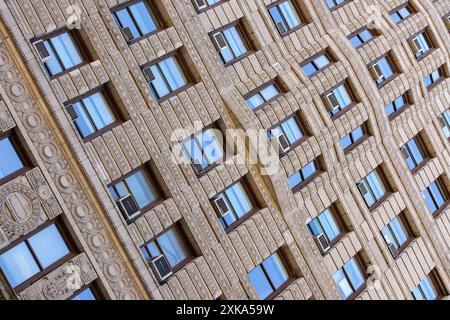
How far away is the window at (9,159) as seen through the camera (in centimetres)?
1573

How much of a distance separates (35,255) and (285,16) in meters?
13.8

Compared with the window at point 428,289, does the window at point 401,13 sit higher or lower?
higher

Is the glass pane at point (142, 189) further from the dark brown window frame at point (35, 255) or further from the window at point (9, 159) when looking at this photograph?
the window at point (9, 159)

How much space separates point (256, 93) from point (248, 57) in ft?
4.22

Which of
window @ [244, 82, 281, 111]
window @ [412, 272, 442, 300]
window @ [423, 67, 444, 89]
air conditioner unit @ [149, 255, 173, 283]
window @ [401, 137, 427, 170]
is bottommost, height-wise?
window @ [412, 272, 442, 300]

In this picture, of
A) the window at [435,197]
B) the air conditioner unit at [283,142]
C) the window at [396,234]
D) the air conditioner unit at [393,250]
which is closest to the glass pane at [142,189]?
the air conditioner unit at [283,142]

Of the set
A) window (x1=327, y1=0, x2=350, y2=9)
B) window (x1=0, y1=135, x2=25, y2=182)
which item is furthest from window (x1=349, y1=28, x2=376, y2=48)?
window (x1=0, y1=135, x2=25, y2=182)

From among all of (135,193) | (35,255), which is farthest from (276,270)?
(35,255)

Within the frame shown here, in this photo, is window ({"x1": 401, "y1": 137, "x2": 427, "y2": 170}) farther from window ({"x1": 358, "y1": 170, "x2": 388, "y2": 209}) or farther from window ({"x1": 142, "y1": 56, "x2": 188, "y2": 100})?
window ({"x1": 142, "y1": 56, "x2": 188, "y2": 100})

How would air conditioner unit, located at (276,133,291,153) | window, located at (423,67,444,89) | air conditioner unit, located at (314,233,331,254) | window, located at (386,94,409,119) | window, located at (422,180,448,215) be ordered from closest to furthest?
air conditioner unit, located at (276,133,291,153), air conditioner unit, located at (314,233,331,254), window, located at (386,94,409,119), window, located at (422,180,448,215), window, located at (423,67,444,89)

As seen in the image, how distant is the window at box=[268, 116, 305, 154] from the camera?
2198cm

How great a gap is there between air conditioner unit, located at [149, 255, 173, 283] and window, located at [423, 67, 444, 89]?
56.9ft

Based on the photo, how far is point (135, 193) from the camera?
18.3 m

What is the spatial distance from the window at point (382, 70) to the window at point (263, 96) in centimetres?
544
